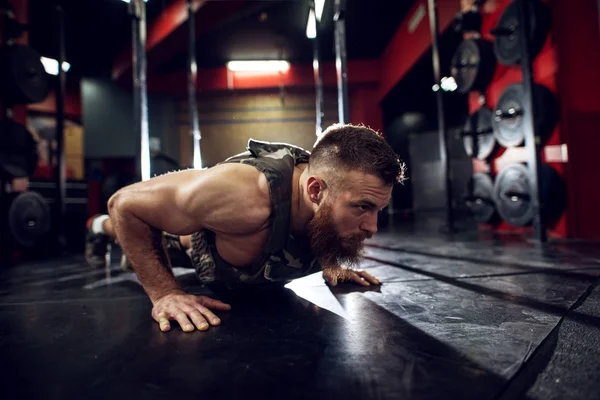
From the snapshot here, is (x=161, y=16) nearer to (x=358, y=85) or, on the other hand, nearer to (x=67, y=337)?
(x=358, y=85)

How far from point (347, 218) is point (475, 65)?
318cm

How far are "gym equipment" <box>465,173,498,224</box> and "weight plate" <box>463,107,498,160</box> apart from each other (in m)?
0.24

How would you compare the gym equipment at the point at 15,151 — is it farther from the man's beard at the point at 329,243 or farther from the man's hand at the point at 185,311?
the man's beard at the point at 329,243

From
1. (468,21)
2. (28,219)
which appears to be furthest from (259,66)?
(28,219)

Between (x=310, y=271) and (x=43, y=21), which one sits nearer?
(x=310, y=271)

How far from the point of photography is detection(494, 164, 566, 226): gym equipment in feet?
9.32

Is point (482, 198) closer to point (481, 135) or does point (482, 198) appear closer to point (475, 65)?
point (481, 135)

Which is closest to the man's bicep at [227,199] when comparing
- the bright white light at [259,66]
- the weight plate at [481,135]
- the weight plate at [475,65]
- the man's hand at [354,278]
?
the man's hand at [354,278]

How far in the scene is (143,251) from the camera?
120cm

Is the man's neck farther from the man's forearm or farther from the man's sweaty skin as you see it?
the man's forearm

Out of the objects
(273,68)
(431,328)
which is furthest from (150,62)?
(431,328)

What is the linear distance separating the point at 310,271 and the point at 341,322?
1.09 ft

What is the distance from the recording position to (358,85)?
792cm

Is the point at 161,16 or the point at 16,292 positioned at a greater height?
the point at 161,16
